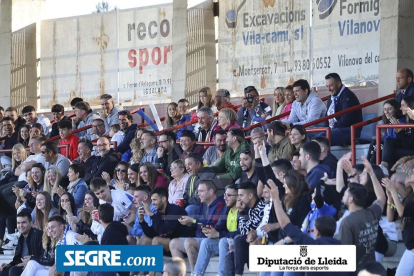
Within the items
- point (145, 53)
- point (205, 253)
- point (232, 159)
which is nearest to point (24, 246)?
point (232, 159)

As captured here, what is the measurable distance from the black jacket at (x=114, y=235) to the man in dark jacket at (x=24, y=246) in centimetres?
186

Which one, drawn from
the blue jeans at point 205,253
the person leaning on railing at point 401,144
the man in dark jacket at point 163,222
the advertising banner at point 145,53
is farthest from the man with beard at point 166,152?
the advertising banner at point 145,53

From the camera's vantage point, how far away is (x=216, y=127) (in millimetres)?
13273

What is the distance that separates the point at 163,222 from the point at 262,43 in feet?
22.2

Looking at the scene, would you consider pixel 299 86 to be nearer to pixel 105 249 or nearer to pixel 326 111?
pixel 326 111

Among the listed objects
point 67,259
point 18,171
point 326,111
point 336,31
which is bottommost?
point 67,259

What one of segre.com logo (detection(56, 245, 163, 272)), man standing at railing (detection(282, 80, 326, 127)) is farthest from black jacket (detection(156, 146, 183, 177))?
segre.com logo (detection(56, 245, 163, 272))

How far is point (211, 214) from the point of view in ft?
35.8

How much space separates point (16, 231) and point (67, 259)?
2543 mm

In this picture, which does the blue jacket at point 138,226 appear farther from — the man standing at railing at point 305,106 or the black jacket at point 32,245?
the man standing at railing at point 305,106

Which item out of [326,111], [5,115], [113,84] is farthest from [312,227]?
[113,84]

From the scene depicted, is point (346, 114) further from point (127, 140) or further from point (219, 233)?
point (127, 140)

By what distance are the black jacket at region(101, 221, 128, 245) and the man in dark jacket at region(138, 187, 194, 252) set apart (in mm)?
255

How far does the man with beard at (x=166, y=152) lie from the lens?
13016mm
